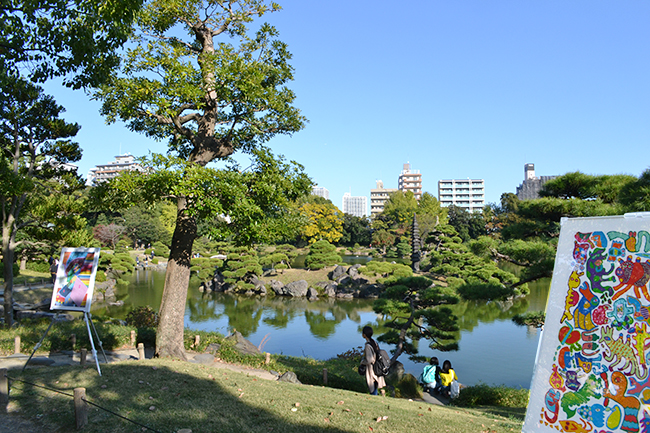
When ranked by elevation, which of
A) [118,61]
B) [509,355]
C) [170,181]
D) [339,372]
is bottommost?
[509,355]

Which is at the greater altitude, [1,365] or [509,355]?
[1,365]

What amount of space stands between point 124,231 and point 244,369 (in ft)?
115

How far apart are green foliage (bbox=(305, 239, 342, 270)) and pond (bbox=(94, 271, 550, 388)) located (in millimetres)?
4299

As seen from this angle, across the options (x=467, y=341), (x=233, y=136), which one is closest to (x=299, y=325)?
(x=467, y=341)

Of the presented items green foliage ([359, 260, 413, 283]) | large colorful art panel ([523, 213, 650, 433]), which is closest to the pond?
green foliage ([359, 260, 413, 283])

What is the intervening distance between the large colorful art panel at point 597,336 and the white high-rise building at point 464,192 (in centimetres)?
8950

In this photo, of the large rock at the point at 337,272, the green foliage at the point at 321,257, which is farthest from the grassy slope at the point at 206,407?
the green foliage at the point at 321,257

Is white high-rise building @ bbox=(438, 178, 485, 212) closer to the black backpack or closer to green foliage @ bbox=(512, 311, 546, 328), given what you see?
green foliage @ bbox=(512, 311, 546, 328)

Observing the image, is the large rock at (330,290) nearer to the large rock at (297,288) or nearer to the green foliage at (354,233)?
the large rock at (297,288)

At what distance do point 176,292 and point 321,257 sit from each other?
17.8 metres

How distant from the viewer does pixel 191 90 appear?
6059 mm

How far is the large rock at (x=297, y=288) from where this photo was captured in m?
21.3

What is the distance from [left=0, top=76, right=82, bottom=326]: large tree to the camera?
29.2 ft

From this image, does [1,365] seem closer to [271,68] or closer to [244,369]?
[244,369]
